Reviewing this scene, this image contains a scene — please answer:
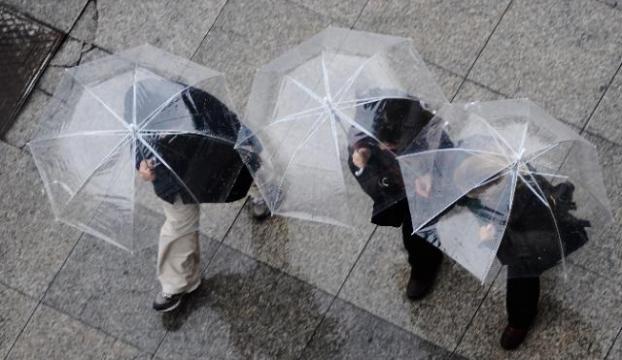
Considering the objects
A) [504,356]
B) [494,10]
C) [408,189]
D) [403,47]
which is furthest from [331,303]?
[494,10]

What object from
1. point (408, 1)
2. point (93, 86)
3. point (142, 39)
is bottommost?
point (142, 39)

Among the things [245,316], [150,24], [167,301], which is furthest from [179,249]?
[150,24]

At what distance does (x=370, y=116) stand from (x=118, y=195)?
1.34 m

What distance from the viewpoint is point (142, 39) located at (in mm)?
6391

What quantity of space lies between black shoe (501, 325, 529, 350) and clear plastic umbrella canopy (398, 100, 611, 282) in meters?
0.96

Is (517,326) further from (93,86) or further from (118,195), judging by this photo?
(93,86)

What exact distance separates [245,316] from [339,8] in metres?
2.24

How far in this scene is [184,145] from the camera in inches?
178

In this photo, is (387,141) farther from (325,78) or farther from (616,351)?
(616,351)

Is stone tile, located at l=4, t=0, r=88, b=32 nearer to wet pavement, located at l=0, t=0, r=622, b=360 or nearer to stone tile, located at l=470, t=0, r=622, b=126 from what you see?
wet pavement, located at l=0, t=0, r=622, b=360

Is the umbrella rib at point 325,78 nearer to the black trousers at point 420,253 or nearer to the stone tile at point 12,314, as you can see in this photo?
the black trousers at point 420,253

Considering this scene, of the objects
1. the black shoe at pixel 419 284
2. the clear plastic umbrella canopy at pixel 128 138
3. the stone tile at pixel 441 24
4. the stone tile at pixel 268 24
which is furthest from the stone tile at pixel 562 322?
the stone tile at pixel 268 24

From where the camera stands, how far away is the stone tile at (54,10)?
21.4 ft

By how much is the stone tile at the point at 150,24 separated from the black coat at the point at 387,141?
225cm
